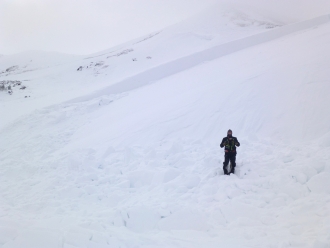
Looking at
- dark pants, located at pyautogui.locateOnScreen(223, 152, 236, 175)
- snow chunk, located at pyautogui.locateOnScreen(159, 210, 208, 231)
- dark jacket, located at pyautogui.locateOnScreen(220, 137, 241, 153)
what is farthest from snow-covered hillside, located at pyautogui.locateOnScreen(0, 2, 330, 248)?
dark jacket, located at pyautogui.locateOnScreen(220, 137, 241, 153)

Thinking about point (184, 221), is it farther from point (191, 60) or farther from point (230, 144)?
point (191, 60)

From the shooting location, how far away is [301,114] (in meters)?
9.32

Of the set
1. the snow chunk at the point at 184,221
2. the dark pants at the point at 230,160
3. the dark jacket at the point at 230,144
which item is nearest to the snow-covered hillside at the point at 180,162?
the snow chunk at the point at 184,221

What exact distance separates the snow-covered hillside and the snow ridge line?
75cm

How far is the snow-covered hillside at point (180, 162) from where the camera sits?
17.8 feet

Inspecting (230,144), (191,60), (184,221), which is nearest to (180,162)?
(230,144)

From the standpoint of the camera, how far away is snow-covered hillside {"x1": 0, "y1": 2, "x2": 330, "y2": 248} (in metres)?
5.42

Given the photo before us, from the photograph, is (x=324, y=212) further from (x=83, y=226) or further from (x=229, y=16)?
(x=229, y=16)

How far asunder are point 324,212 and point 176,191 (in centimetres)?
354

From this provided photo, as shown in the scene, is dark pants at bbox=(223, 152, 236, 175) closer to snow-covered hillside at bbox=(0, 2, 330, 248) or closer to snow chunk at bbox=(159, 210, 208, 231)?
snow-covered hillside at bbox=(0, 2, 330, 248)

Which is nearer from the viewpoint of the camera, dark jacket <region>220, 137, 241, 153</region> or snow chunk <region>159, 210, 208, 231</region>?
snow chunk <region>159, 210, 208, 231</region>

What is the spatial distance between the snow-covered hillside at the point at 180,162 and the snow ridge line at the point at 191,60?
75 centimetres

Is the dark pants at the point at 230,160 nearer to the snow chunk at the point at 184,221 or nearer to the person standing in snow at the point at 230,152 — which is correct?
the person standing in snow at the point at 230,152

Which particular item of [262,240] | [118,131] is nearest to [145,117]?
[118,131]
